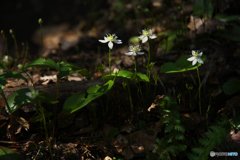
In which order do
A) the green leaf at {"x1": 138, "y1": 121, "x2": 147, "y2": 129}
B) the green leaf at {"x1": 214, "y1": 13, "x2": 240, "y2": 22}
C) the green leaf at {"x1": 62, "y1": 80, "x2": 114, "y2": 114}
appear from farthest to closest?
the green leaf at {"x1": 214, "y1": 13, "x2": 240, "y2": 22} → the green leaf at {"x1": 138, "y1": 121, "x2": 147, "y2": 129} → the green leaf at {"x1": 62, "y1": 80, "x2": 114, "y2": 114}

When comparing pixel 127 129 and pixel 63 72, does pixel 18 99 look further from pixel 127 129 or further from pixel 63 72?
pixel 127 129

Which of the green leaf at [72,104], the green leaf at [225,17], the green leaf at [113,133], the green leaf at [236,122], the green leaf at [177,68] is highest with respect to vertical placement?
the green leaf at [225,17]

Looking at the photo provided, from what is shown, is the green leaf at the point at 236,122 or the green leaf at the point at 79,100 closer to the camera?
the green leaf at the point at 79,100

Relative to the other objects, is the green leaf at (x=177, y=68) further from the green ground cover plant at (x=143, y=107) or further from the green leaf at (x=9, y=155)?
the green leaf at (x=9, y=155)

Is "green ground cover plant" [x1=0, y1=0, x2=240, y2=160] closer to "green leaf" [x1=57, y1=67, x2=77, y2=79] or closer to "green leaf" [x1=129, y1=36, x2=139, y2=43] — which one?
"green leaf" [x1=57, y1=67, x2=77, y2=79]

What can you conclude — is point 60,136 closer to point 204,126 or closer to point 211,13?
point 204,126

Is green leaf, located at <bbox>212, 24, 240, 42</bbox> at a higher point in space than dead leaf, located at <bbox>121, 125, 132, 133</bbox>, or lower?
higher

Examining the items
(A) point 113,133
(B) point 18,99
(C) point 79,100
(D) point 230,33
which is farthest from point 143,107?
(D) point 230,33

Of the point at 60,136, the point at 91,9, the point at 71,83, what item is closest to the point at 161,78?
the point at 71,83

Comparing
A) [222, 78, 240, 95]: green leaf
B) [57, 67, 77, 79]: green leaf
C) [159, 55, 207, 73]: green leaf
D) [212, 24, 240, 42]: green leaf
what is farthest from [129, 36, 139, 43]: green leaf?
[57, 67, 77, 79]: green leaf

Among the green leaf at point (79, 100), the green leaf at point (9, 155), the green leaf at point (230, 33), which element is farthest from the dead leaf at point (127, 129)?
the green leaf at point (230, 33)

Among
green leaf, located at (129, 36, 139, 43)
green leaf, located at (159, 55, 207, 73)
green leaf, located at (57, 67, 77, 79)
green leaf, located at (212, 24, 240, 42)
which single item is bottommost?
green leaf, located at (129, 36, 139, 43)
